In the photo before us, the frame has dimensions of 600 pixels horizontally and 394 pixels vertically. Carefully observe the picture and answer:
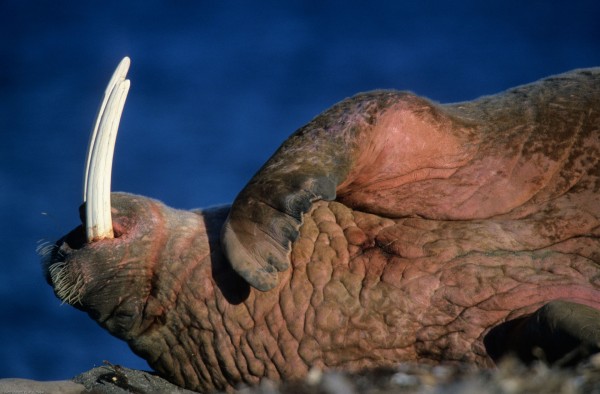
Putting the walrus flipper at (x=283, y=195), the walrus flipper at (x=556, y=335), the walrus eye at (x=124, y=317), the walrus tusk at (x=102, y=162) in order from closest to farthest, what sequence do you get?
1. the walrus flipper at (x=556, y=335)
2. the walrus flipper at (x=283, y=195)
3. the walrus tusk at (x=102, y=162)
4. the walrus eye at (x=124, y=317)

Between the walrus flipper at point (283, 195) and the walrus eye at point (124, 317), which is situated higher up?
the walrus flipper at point (283, 195)

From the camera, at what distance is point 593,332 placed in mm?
2549

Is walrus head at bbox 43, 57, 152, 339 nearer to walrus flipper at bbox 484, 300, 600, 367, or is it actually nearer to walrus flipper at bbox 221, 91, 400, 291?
walrus flipper at bbox 221, 91, 400, 291

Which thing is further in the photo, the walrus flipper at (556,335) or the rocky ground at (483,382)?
the walrus flipper at (556,335)

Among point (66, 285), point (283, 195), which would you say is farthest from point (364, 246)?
point (66, 285)

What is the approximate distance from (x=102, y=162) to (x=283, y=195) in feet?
2.74

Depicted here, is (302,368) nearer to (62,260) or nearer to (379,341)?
(379,341)

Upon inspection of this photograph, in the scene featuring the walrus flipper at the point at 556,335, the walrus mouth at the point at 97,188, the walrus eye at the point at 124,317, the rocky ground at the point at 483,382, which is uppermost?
the walrus mouth at the point at 97,188

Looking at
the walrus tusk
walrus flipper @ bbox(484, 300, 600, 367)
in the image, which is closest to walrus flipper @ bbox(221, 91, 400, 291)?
the walrus tusk

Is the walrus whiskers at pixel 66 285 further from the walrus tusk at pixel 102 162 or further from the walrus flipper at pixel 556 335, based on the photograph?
the walrus flipper at pixel 556 335

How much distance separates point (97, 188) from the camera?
3.31 meters

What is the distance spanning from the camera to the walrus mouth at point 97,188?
3.32 m

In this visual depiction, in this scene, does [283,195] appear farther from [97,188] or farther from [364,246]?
[97,188]

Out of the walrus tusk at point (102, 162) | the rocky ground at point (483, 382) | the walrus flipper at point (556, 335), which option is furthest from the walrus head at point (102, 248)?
the walrus flipper at point (556, 335)
